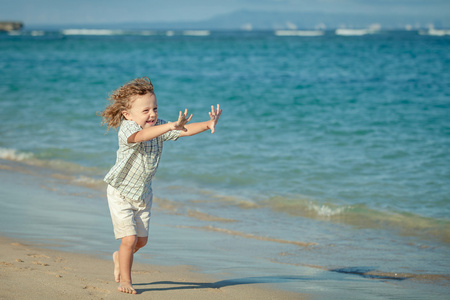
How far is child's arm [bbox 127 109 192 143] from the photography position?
3.02m

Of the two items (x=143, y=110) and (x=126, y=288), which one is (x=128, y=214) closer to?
(x=126, y=288)

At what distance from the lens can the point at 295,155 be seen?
8.89 metres

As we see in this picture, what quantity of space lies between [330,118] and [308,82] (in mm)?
7367

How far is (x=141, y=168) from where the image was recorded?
3.42 m

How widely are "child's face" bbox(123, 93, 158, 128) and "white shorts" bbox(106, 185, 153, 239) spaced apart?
1.56 ft

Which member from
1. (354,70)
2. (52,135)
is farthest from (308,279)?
(354,70)

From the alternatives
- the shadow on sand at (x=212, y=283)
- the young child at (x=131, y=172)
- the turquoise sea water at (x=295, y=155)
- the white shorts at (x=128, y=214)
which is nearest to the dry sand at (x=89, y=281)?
the shadow on sand at (x=212, y=283)

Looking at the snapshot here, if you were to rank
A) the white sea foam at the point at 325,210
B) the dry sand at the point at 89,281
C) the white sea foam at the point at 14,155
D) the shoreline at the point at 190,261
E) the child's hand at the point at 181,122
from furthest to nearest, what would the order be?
the white sea foam at the point at 14,155
the white sea foam at the point at 325,210
the shoreline at the point at 190,261
the dry sand at the point at 89,281
the child's hand at the point at 181,122

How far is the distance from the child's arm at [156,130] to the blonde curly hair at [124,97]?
0.97 feet

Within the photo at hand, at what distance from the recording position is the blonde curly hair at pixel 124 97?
3.42 m

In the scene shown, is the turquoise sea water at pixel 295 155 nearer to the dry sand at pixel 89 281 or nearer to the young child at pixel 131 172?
the dry sand at pixel 89 281

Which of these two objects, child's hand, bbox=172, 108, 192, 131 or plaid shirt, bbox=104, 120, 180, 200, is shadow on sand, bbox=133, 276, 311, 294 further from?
child's hand, bbox=172, 108, 192, 131

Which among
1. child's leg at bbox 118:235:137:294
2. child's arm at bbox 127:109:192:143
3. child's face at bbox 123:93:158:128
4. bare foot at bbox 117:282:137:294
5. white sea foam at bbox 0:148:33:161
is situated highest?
child's face at bbox 123:93:158:128

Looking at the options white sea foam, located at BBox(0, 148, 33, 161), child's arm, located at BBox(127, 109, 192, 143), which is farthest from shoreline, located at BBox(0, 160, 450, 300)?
white sea foam, located at BBox(0, 148, 33, 161)
